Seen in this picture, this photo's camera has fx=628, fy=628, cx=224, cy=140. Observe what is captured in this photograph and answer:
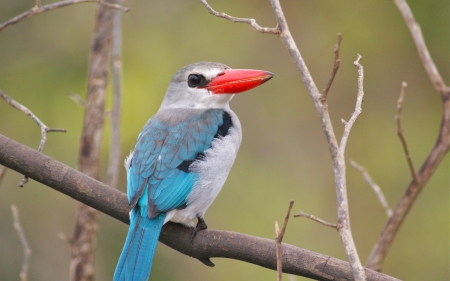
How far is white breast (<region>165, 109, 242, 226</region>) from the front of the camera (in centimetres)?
333

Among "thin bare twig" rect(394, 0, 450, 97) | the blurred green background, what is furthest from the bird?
the blurred green background

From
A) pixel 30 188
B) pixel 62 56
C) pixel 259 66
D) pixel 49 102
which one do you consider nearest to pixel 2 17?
pixel 62 56

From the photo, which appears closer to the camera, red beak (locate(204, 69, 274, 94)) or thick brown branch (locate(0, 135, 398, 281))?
thick brown branch (locate(0, 135, 398, 281))

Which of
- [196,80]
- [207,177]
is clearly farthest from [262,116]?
[207,177]

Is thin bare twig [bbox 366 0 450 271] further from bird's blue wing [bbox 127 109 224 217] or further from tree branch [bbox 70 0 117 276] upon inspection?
tree branch [bbox 70 0 117 276]

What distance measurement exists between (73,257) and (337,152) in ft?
6.85

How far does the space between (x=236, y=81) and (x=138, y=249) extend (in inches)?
52.0

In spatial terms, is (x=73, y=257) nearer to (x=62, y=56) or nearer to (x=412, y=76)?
(x=62, y=56)

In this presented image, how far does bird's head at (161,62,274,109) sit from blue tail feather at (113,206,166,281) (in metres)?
1.11

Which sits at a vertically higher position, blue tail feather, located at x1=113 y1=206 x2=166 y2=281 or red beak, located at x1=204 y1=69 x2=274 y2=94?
red beak, located at x1=204 y1=69 x2=274 y2=94

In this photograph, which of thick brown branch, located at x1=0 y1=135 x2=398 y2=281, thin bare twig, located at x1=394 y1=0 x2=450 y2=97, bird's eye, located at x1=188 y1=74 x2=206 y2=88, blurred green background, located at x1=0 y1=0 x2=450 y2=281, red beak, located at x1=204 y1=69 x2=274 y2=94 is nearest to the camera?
thin bare twig, located at x1=394 y1=0 x2=450 y2=97

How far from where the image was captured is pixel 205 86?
13.4ft

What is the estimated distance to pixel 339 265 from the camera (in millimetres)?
2545

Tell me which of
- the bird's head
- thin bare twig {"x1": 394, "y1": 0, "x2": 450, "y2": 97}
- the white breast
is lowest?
the white breast
